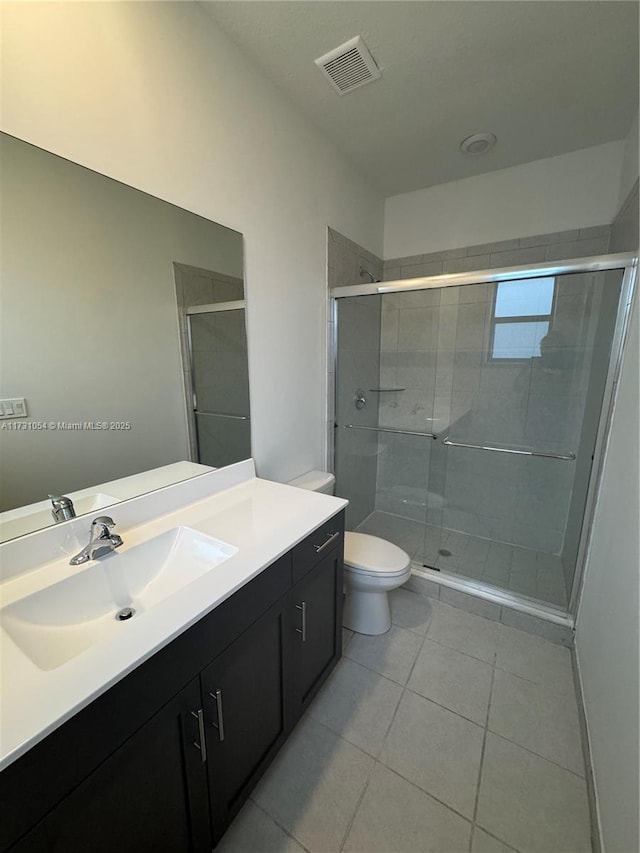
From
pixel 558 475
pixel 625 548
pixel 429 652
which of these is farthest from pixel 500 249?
pixel 429 652

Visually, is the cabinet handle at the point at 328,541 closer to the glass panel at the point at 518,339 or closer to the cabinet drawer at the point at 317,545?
the cabinet drawer at the point at 317,545

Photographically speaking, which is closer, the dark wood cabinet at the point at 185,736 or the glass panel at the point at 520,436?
the dark wood cabinet at the point at 185,736

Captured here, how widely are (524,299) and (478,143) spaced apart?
92cm

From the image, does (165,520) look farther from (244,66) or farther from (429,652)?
(244,66)

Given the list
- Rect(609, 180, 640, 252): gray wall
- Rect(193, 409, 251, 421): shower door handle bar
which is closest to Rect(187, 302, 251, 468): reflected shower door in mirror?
Rect(193, 409, 251, 421): shower door handle bar

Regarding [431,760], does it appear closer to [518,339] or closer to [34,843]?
[34,843]

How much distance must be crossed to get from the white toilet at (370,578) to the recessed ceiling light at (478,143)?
7.02ft

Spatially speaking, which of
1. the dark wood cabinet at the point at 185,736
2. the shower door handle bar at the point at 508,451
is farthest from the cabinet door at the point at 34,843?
the shower door handle bar at the point at 508,451

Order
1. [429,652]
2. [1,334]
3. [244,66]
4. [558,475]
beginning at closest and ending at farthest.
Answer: [1,334] < [244,66] < [429,652] < [558,475]

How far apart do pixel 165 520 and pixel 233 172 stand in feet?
4.63

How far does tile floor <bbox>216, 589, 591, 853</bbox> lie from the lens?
1.03 meters

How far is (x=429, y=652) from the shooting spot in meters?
1.67

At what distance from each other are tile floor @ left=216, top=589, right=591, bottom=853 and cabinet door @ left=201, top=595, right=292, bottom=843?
0.18 metres

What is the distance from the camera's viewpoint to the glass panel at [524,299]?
2.06m
